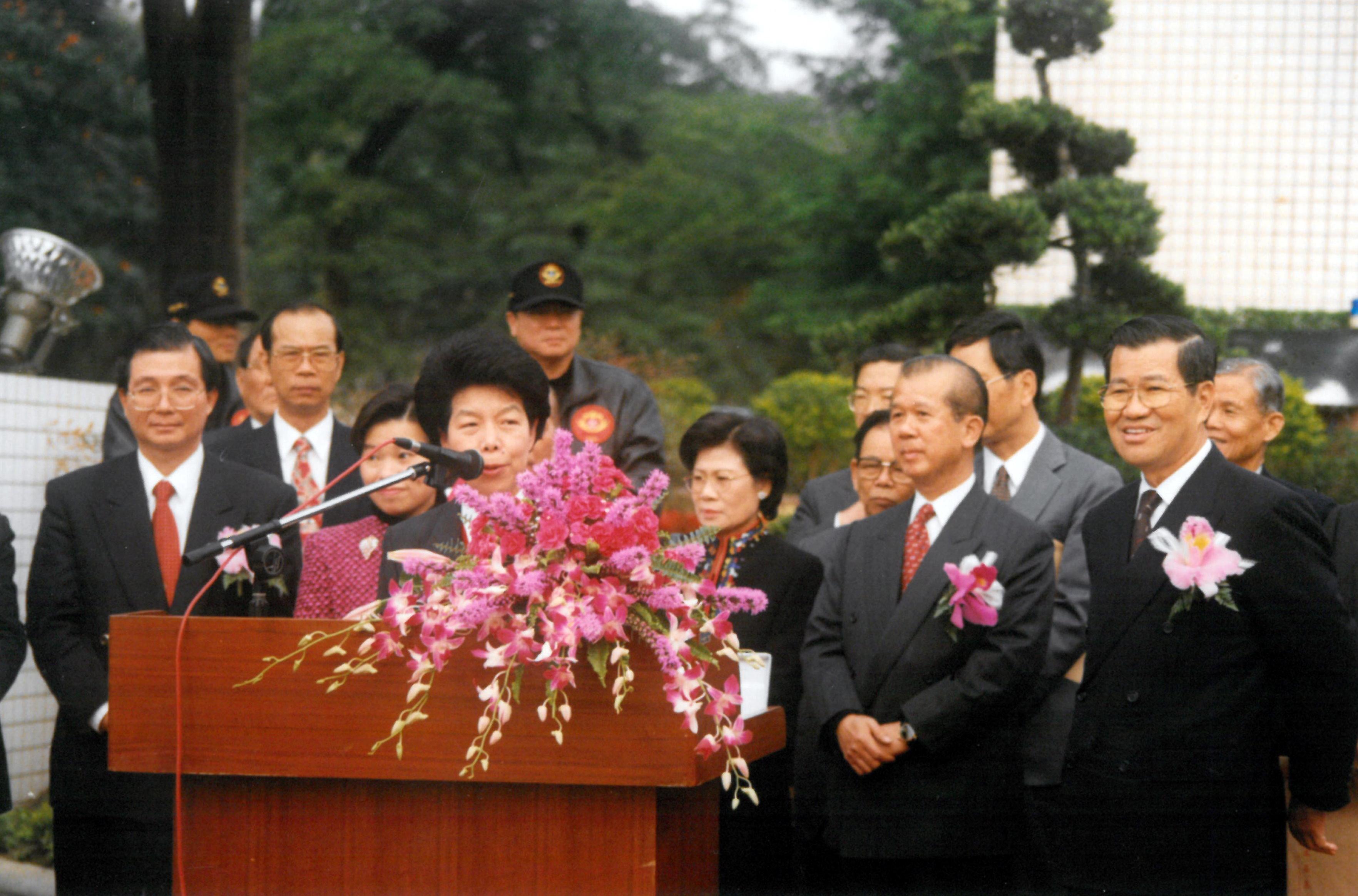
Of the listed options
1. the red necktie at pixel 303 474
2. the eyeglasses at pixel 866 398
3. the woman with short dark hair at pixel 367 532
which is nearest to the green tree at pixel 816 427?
the eyeglasses at pixel 866 398

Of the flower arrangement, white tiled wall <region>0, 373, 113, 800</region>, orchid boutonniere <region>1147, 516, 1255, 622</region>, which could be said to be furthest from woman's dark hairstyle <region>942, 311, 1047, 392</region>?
white tiled wall <region>0, 373, 113, 800</region>

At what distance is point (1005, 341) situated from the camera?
395 centimetres

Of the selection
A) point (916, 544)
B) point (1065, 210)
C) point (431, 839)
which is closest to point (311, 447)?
point (916, 544)

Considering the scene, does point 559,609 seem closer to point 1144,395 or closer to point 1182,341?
point 1144,395

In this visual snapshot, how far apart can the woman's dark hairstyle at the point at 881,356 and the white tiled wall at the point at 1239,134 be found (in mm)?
2180

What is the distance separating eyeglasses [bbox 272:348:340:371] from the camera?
4.13m

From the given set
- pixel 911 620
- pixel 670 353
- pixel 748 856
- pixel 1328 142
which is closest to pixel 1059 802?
pixel 911 620

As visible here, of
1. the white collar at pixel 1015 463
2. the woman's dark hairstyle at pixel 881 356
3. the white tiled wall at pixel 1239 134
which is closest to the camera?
the white collar at pixel 1015 463

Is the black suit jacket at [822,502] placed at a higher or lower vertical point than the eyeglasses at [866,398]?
lower

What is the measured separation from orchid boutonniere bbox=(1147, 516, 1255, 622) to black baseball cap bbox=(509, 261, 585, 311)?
7.29 feet

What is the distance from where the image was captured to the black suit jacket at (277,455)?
3912mm

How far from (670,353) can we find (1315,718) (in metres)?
11.8

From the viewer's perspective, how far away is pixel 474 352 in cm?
283

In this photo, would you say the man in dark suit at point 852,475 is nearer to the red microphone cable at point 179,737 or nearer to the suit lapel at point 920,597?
the suit lapel at point 920,597
